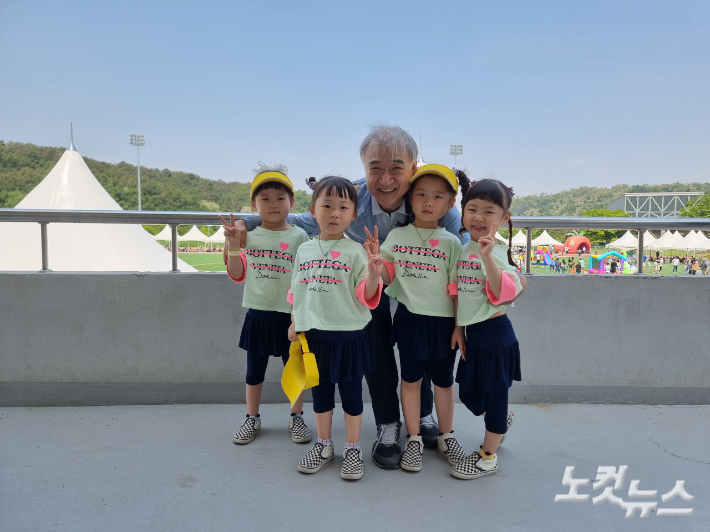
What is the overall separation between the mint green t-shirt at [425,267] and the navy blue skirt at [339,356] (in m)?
0.33

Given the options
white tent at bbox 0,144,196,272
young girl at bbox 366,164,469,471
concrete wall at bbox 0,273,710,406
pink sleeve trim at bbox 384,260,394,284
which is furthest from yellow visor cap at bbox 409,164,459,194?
white tent at bbox 0,144,196,272

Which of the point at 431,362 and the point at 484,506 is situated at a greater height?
the point at 431,362

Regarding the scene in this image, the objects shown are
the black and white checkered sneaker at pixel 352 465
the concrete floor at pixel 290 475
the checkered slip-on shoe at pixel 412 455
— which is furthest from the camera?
the checkered slip-on shoe at pixel 412 455

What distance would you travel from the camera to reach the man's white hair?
7.90 ft

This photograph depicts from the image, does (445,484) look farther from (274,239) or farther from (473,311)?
(274,239)

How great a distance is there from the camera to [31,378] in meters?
3.08

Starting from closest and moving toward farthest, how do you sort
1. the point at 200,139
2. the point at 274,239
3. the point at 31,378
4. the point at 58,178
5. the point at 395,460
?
the point at 395,460 → the point at 274,239 → the point at 31,378 → the point at 58,178 → the point at 200,139

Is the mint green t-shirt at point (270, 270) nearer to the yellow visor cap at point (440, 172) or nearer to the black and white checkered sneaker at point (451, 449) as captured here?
the yellow visor cap at point (440, 172)

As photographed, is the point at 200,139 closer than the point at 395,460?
No

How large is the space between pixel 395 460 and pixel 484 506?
0.51 metres

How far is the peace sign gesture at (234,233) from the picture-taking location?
2529 mm

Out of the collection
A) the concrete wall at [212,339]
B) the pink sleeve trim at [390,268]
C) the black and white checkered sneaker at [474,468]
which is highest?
the pink sleeve trim at [390,268]

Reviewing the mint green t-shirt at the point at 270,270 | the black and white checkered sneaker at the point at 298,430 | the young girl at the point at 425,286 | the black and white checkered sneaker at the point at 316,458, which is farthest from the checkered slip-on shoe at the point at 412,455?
the mint green t-shirt at the point at 270,270

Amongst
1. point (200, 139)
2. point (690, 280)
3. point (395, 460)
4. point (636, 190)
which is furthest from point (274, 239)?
point (200, 139)
